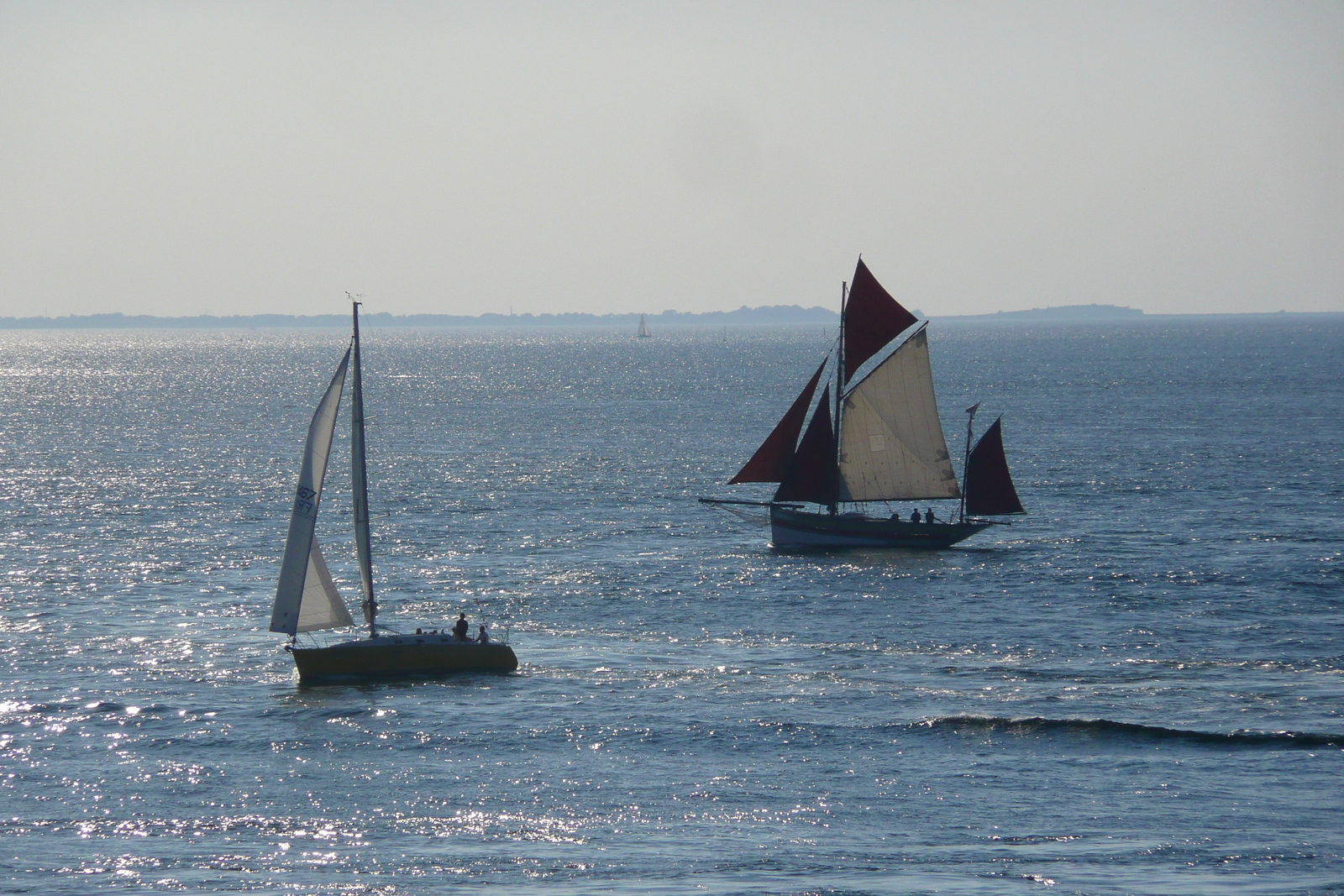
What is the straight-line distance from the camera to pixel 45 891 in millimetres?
30781

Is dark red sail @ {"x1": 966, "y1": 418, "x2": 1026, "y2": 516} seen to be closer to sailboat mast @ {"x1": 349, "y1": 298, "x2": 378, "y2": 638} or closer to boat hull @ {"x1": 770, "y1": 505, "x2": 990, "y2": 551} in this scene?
boat hull @ {"x1": 770, "y1": 505, "x2": 990, "y2": 551}

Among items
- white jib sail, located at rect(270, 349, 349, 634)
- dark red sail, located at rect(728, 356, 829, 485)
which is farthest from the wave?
dark red sail, located at rect(728, 356, 829, 485)

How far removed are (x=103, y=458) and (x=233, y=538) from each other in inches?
1739

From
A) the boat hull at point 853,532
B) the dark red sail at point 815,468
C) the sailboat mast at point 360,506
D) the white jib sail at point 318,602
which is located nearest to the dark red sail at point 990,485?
the boat hull at point 853,532

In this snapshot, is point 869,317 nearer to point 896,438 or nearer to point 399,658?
point 896,438

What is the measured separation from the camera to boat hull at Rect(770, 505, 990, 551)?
238ft

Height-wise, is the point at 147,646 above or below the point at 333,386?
below

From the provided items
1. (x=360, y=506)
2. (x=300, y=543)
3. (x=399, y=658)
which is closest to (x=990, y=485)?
(x=399, y=658)

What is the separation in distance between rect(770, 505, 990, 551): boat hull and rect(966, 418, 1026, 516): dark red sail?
3.17 ft

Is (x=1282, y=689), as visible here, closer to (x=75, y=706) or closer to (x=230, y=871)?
(x=230, y=871)

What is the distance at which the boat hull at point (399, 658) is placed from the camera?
46.6 meters

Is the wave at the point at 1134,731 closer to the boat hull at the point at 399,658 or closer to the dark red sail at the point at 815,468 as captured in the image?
the boat hull at the point at 399,658

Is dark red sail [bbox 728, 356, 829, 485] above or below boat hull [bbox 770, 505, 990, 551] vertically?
above

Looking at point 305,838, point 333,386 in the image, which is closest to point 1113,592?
point 333,386
